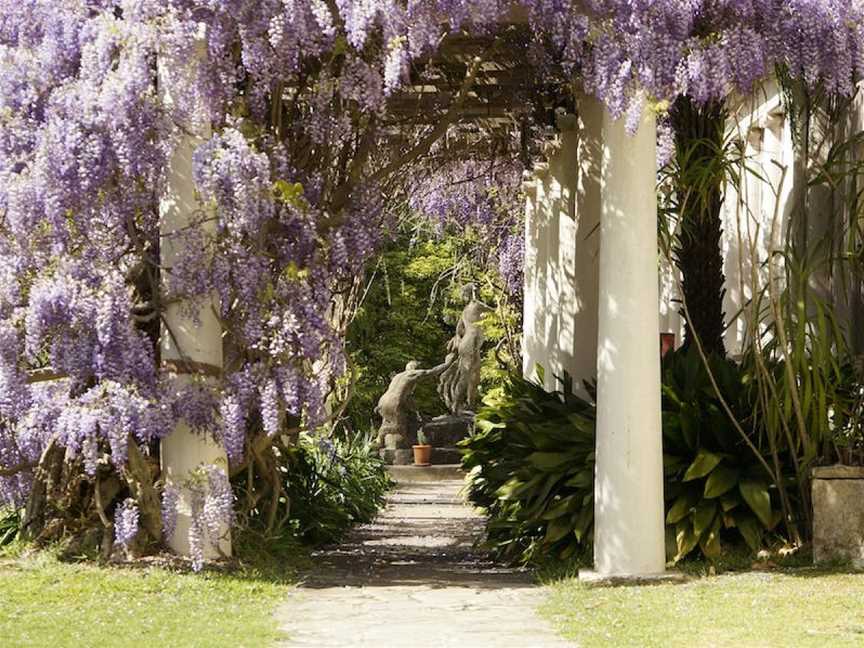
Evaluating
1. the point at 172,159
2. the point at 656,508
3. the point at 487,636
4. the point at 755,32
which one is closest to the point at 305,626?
the point at 487,636

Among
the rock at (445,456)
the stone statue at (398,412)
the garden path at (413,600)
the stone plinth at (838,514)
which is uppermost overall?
the stone statue at (398,412)

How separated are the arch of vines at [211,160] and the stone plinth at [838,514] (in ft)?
7.01

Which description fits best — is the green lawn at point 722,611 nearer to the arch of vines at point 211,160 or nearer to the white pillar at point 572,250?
the arch of vines at point 211,160

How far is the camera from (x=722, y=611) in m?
6.77

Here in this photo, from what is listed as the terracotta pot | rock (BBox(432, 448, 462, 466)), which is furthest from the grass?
rock (BBox(432, 448, 462, 466))

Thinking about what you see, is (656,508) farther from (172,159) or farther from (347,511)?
(347,511)

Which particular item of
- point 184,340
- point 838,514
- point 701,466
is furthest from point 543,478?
point 184,340

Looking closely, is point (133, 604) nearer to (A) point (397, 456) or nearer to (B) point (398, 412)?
(A) point (397, 456)

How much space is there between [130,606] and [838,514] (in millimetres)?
3876

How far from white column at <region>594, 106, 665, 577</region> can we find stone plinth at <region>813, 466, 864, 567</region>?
0.91m

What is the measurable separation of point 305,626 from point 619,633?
54.0 inches

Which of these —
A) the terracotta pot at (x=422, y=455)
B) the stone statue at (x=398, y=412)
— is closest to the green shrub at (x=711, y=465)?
the terracotta pot at (x=422, y=455)

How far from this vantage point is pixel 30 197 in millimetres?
7652

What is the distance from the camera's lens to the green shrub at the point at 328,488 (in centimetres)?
1059
